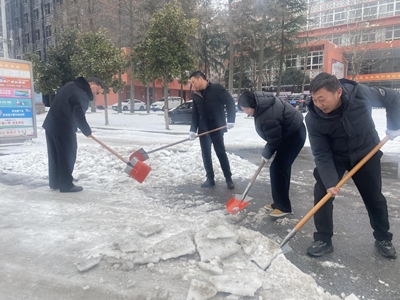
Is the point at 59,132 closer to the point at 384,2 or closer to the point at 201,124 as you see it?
the point at 201,124

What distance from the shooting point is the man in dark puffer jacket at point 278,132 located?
132 inches

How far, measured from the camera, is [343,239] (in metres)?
3.15

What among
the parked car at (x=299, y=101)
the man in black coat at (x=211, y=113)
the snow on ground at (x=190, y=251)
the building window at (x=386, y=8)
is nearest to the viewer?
the snow on ground at (x=190, y=251)

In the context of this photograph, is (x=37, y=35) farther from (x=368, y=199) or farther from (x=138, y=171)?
(x=368, y=199)

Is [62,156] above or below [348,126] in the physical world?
below

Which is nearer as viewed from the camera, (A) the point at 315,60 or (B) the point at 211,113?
(B) the point at 211,113

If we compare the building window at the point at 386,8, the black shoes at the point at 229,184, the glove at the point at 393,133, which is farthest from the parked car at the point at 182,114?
the building window at the point at 386,8

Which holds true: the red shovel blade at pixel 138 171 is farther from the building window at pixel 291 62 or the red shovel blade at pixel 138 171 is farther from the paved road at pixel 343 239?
the building window at pixel 291 62

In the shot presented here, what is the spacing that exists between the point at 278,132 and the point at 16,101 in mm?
8409

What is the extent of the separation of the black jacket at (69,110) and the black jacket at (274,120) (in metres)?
2.48

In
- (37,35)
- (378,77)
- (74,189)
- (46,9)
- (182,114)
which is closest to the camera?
(74,189)

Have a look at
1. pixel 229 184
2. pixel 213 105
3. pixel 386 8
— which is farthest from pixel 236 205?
pixel 386 8

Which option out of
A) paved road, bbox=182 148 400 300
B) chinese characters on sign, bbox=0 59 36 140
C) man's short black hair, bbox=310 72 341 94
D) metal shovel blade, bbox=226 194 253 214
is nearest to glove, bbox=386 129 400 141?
man's short black hair, bbox=310 72 341 94

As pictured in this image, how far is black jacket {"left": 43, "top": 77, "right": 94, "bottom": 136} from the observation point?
4.52 metres
